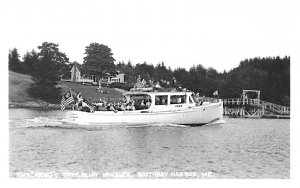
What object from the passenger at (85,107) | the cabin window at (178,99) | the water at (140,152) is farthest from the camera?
the cabin window at (178,99)

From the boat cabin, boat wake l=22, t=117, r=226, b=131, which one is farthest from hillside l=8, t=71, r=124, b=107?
boat wake l=22, t=117, r=226, b=131

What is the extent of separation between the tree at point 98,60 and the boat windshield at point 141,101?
26.3 metres

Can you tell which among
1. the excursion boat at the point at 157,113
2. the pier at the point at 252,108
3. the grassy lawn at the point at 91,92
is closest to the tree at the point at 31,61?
the grassy lawn at the point at 91,92

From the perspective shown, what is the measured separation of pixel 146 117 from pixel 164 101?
243 cm

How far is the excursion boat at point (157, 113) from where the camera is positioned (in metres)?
33.7

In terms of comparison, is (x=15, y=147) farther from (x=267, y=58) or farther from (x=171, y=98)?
(x=267, y=58)

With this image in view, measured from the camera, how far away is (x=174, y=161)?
72.1 feet

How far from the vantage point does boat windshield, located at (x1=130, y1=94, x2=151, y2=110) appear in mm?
36438

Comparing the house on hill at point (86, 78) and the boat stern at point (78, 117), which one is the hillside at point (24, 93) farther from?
the boat stern at point (78, 117)

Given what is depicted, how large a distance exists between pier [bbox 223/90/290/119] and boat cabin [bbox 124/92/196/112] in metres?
24.9

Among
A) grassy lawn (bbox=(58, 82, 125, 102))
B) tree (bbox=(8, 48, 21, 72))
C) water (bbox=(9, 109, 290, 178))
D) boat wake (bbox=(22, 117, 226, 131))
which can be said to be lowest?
water (bbox=(9, 109, 290, 178))

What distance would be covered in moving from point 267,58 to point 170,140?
44.5 metres

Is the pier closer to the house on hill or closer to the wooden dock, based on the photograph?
the wooden dock
